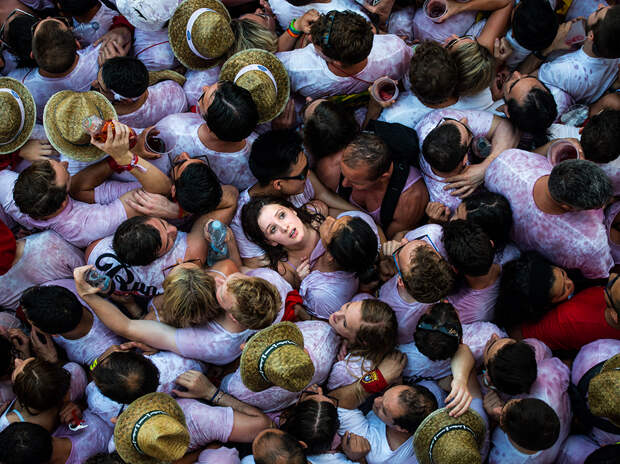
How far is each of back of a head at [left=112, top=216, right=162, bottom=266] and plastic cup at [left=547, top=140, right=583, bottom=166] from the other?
3.06 metres

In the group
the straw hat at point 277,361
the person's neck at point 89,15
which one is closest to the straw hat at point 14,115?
the person's neck at point 89,15

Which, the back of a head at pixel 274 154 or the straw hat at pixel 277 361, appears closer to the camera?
the straw hat at pixel 277 361

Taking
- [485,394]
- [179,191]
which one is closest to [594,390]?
[485,394]

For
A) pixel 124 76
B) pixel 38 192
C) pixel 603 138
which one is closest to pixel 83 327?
pixel 38 192

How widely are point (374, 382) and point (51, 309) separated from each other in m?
2.39

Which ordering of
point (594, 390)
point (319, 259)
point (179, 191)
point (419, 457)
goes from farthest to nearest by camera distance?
point (319, 259) → point (179, 191) → point (419, 457) → point (594, 390)

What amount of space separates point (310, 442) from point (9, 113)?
3.35 metres

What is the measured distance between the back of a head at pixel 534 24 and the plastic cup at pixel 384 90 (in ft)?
3.63

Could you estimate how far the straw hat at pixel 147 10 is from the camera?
4066 millimetres

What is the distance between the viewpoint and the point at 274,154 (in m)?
4.00

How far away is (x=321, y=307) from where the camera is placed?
396 centimetres

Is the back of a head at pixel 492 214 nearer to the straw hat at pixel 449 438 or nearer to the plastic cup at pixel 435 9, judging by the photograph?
the straw hat at pixel 449 438

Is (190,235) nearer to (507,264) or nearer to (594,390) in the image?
(507,264)

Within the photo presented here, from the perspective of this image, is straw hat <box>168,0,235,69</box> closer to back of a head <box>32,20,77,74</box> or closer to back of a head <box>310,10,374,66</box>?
back of a head <box>310,10,374,66</box>
